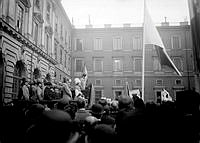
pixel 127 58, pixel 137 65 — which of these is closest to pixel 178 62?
pixel 137 65

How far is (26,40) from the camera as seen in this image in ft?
46.0

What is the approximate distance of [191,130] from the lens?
218 cm

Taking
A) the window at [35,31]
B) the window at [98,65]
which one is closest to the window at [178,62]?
the window at [98,65]

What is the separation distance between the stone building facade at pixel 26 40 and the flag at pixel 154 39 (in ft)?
23.3

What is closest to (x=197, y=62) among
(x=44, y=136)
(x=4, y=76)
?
(x=44, y=136)

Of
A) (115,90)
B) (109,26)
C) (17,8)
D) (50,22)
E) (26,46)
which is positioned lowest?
(115,90)

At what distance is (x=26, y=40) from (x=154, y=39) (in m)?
9.57

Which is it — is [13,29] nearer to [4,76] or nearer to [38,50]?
[4,76]

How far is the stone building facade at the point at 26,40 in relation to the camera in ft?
37.3

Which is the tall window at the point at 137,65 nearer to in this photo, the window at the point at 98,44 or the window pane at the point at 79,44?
the window at the point at 98,44

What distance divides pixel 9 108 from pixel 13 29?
409 inches

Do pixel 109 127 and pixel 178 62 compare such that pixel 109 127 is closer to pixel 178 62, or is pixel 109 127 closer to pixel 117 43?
pixel 117 43

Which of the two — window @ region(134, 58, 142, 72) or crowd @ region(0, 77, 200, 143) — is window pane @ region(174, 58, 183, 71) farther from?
crowd @ region(0, 77, 200, 143)

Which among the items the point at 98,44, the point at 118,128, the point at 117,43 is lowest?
the point at 118,128
